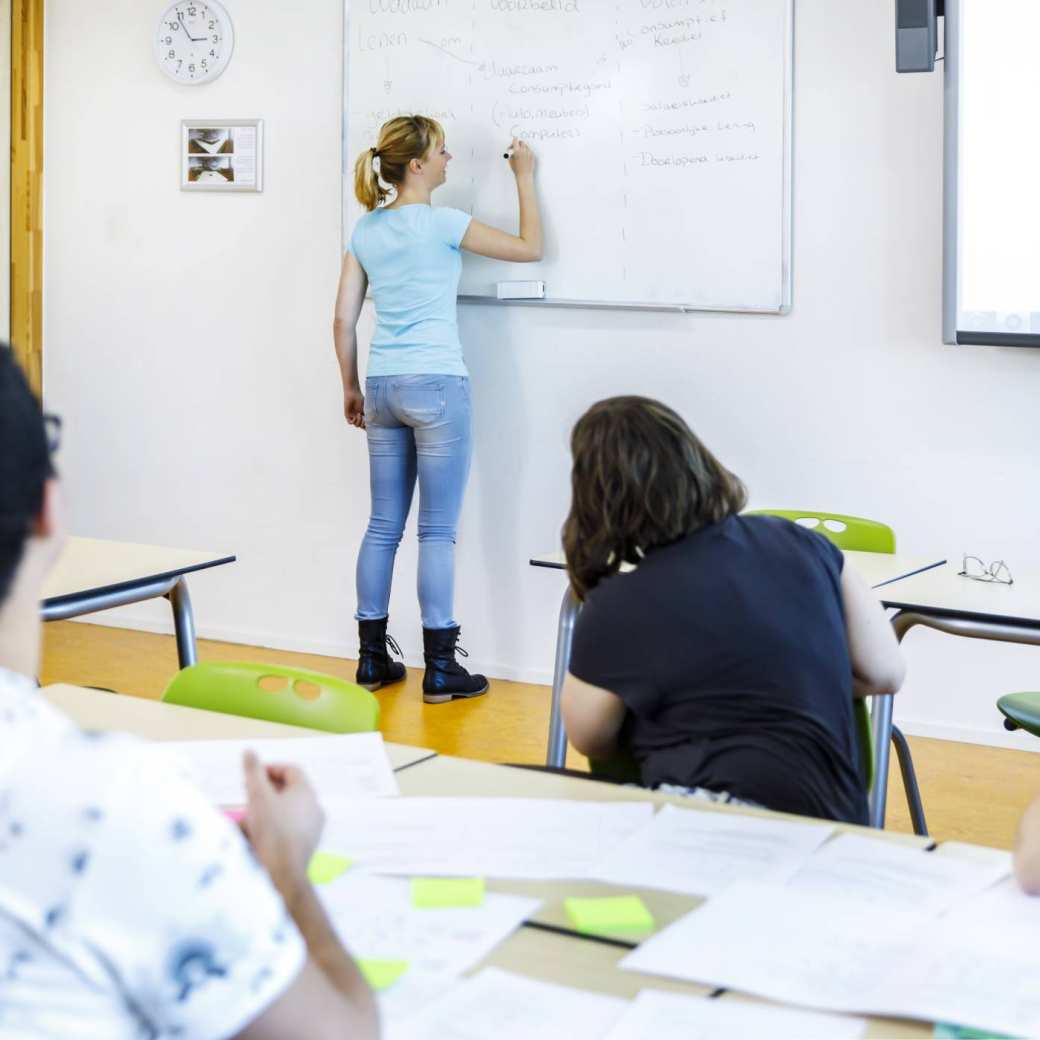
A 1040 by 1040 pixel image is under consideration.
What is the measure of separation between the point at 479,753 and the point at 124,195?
2.66 meters

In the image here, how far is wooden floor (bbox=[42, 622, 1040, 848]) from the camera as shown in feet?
11.8

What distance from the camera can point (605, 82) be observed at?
4.42 metres

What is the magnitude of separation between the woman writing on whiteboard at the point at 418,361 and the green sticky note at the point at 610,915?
3146 mm

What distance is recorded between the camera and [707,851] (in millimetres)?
1513

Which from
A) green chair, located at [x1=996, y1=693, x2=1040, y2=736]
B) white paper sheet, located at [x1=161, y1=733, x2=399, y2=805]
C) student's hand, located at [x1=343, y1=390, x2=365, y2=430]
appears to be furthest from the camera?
student's hand, located at [x1=343, y1=390, x2=365, y2=430]

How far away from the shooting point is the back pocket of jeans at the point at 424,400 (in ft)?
14.6

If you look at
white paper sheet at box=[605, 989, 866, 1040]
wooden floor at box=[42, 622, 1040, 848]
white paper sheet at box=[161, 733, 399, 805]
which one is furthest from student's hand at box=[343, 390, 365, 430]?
white paper sheet at box=[605, 989, 866, 1040]

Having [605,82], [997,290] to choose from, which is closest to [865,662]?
[997,290]

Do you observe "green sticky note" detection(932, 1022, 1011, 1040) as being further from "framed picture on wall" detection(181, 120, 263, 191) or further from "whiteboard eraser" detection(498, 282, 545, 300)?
"framed picture on wall" detection(181, 120, 263, 191)

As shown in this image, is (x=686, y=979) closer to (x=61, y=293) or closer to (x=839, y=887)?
(x=839, y=887)

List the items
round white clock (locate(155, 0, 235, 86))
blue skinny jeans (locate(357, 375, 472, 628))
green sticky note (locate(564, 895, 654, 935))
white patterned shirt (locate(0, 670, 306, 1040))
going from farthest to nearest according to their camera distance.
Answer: round white clock (locate(155, 0, 235, 86))
blue skinny jeans (locate(357, 375, 472, 628))
green sticky note (locate(564, 895, 654, 935))
white patterned shirt (locate(0, 670, 306, 1040))

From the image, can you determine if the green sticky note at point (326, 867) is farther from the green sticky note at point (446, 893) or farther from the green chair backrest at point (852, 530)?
the green chair backrest at point (852, 530)

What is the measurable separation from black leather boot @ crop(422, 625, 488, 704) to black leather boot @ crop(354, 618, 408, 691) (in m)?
0.17

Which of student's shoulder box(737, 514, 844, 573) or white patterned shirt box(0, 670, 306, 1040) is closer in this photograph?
white patterned shirt box(0, 670, 306, 1040)
